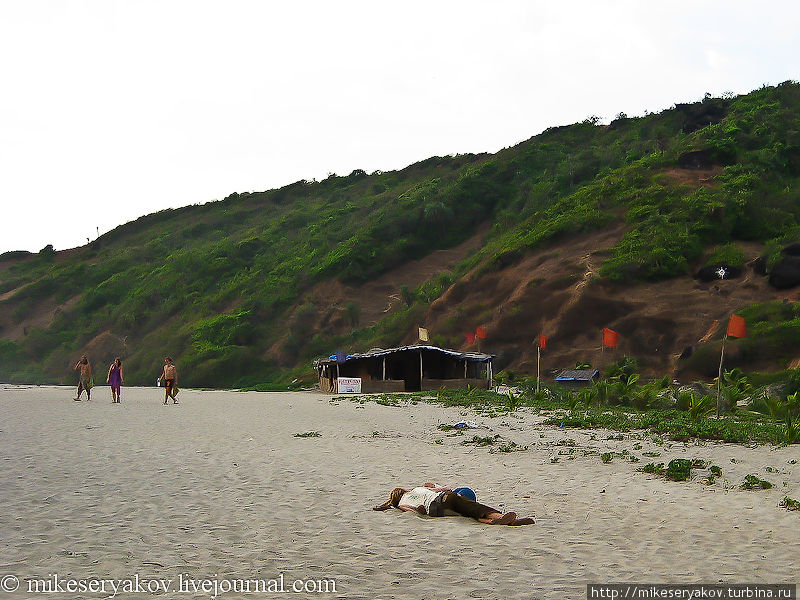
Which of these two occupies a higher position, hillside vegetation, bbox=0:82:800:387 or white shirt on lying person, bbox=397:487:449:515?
hillside vegetation, bbox=0:82:800:387

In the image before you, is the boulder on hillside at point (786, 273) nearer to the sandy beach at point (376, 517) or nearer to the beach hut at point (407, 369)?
the beach hut at point (407, 369)

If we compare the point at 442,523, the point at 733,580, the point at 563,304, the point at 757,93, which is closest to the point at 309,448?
the point at 442,523

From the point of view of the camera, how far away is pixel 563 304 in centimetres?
4631

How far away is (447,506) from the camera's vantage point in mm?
7254

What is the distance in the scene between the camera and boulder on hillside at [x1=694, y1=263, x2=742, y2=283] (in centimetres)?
4353

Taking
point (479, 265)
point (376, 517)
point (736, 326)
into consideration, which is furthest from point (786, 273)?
point (376, 517)

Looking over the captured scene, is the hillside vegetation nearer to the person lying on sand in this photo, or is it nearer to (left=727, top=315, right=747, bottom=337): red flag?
(left=727, top=315, right=747, bottom=337): red flag

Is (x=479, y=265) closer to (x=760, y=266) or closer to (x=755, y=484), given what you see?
(x=760, y=266)

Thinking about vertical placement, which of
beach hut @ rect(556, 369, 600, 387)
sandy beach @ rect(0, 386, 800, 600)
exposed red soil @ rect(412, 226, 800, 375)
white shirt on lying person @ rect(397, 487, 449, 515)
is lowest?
sandy beach @ rect(0, 386, 800, 600)

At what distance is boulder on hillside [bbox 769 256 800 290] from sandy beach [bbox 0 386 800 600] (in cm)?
3182

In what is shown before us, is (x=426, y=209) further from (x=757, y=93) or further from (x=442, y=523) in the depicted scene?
(x=442, y=523)

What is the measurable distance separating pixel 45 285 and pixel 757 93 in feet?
268

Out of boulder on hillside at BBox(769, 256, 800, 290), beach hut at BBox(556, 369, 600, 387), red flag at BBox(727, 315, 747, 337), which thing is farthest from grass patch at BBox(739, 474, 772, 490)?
boulder on hillside at BBox(769, 256, 800, 290)

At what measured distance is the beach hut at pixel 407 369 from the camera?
3716cm
